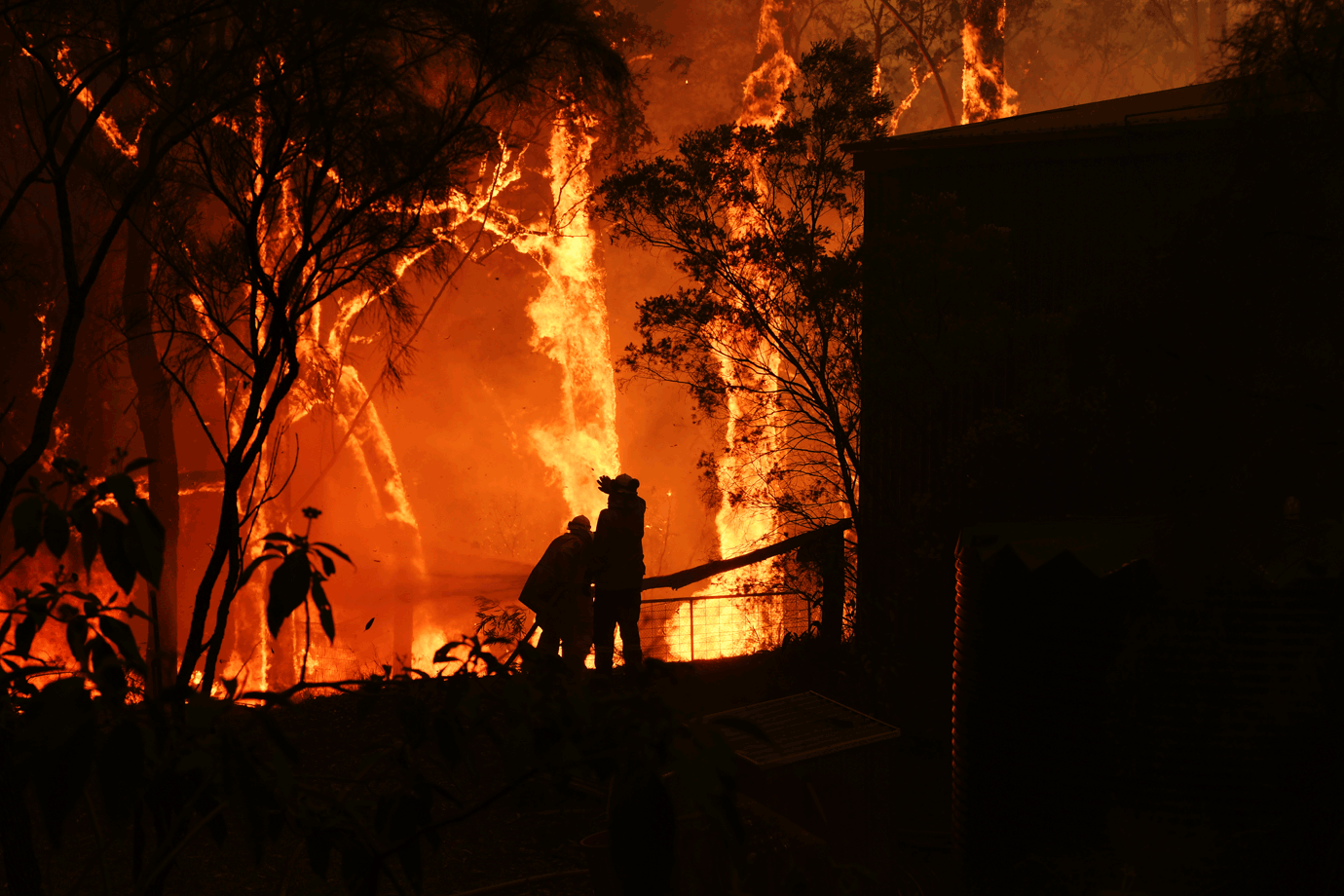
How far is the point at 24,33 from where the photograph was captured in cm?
394

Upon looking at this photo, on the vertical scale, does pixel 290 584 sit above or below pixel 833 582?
above

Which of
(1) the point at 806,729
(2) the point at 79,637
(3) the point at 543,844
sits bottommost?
(3) the point at 543,844

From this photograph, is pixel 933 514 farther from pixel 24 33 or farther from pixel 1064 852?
pixel 24 33

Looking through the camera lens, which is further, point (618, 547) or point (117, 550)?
point (618, 547)

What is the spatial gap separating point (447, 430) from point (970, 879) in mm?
26174

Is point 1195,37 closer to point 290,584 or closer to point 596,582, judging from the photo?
point 596,582

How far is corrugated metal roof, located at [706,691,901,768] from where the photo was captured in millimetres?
4445

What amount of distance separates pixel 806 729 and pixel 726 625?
16.9 meters

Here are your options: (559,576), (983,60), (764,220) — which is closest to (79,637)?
(559,576)

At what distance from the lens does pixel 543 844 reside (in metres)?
5.61

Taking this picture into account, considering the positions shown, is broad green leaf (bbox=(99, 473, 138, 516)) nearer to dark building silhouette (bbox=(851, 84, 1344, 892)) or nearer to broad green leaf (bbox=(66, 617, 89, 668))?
broad green leaf (bbox=(66, 617, 89, 668))

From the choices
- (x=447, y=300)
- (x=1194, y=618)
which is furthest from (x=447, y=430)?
(x=1194, y=618)

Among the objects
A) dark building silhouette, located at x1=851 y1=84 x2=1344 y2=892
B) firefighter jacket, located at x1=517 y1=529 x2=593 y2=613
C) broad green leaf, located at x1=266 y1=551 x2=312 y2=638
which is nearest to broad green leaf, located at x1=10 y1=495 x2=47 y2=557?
broad green leaf, located at x1=266 y1=551 x2=312 y2=638

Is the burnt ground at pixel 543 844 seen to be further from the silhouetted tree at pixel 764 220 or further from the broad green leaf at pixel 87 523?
the silhouetted tree at pixel 764 220
